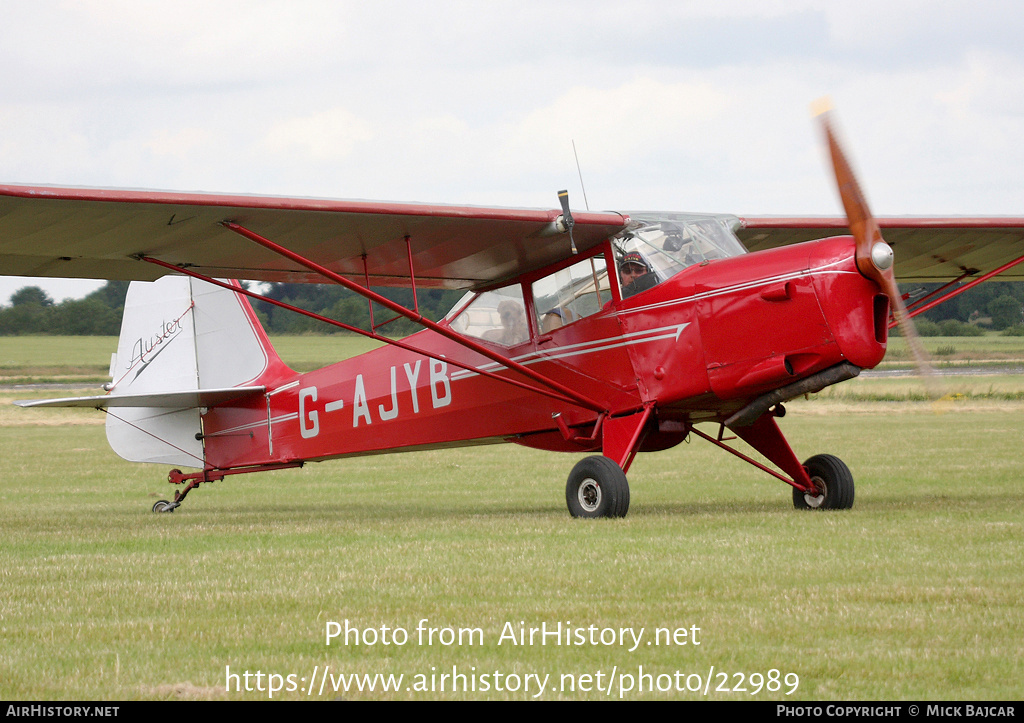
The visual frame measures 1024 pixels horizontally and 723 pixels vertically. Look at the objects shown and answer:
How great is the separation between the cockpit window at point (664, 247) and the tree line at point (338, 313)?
40186 mm

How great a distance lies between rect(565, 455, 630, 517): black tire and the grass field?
33 centimetres

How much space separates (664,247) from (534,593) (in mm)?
4852

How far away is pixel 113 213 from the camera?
914cm

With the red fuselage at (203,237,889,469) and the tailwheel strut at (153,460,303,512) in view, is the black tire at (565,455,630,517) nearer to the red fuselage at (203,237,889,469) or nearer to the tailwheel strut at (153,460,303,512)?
the red fuselage at (203,237,889,469)

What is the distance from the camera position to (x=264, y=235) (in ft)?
32.6

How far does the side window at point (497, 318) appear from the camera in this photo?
37.0 feet

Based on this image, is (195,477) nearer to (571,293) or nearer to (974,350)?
(571,293)

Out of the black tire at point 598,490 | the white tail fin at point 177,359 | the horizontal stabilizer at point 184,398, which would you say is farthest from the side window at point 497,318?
the horizontal stabilizer at point 184,398

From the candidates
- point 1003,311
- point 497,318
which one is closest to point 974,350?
point 1003,311

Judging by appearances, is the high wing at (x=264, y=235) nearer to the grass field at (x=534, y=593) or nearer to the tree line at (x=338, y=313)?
the grass field at (x=534, y=593)

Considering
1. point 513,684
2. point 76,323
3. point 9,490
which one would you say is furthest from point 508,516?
point 76,323

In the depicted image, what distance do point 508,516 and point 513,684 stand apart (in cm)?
638

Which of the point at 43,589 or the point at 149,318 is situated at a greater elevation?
the point at 149,318
